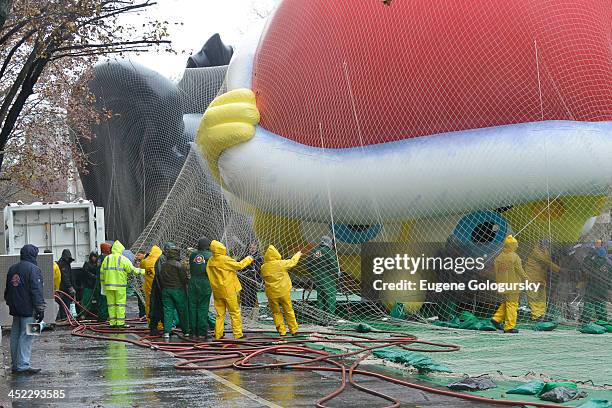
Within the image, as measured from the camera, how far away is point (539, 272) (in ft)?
48.2

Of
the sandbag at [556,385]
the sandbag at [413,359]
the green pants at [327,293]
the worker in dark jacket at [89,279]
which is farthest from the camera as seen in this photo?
the worker in dark jacket at [89,279]

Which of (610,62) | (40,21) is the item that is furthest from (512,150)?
(40,21)

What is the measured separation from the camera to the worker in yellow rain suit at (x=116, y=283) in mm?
16469

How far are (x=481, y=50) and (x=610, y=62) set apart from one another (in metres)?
2.05

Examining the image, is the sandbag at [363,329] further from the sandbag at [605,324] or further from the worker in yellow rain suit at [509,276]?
the sandbag at [605,324]

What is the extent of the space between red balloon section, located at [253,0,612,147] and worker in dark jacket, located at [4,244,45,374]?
5710mm

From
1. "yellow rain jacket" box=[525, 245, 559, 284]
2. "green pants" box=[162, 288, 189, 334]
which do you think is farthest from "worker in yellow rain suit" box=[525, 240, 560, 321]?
"green pants" box=[162, 288, 189, 334]

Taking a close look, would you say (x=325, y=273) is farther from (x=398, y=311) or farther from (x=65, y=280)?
(x=65, y=280)

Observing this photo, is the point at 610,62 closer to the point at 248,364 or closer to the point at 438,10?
the point at 438,10

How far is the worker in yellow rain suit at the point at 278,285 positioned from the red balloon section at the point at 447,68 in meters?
→ 2.27

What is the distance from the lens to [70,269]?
19.2 m

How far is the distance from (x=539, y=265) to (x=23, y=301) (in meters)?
Result: 7.86

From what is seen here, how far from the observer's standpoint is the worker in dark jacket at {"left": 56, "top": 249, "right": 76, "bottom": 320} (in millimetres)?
18812

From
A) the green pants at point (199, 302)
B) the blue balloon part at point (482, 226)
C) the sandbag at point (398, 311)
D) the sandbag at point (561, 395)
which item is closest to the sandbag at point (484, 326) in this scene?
the blue balloon part at point (482, 226)
